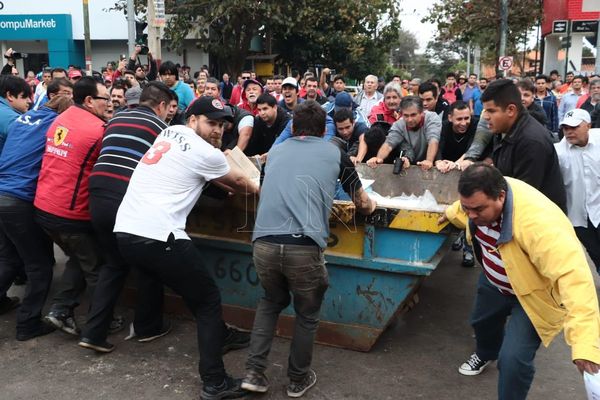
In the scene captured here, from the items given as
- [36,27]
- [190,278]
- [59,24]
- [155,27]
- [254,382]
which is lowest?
[254,382]

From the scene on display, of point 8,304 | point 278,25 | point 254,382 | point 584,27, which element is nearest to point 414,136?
point 254,382

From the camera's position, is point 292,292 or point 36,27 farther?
point 36,27

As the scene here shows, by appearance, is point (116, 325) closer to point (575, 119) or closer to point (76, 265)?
point (76, 265)

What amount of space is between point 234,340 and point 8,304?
217 centimetres

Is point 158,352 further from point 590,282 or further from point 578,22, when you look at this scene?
point 578,22

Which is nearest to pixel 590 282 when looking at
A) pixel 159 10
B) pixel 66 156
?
pixel 66 156

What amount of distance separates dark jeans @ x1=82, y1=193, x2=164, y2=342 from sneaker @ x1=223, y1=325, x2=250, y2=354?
1.93ft

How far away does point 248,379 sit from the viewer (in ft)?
11.4

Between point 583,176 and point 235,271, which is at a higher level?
point 583,176

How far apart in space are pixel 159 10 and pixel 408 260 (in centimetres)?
982

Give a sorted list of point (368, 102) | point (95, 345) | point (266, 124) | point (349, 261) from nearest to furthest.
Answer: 1. point (349, 261)
2. point (95, 345)
3. point (266, 124)
4. point (368, 102)

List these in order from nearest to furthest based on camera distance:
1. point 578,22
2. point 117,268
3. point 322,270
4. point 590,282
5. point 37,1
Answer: point 590,282
point 322,270
point 117,268
point 578,22
point 37,1

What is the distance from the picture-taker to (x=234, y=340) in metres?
4.14

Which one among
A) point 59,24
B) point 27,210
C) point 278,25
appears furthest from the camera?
point 59,24
